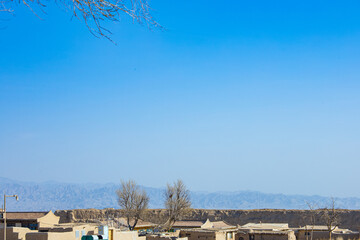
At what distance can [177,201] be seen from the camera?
182 feet

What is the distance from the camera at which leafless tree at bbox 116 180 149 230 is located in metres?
53.1

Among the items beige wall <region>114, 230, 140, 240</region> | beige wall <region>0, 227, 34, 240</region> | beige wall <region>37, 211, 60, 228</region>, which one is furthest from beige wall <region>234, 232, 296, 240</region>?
beige wall <region>37, 211, 60, 228</region>

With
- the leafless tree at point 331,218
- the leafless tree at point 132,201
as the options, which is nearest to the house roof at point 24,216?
the leafless tree at point 132,201

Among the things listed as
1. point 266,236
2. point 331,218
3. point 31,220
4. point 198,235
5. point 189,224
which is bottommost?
point 189,224

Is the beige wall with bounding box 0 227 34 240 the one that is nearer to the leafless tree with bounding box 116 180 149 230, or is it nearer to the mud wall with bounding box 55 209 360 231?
the leafless tree with bounding box 116 180 149 230

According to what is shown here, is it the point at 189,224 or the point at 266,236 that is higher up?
the point at 266,236

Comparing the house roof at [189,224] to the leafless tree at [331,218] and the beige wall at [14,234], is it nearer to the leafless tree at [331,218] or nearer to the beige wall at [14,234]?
the leafless tree at [331,218]

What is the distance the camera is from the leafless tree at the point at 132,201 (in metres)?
53.1

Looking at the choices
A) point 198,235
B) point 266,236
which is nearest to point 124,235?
point 198,235

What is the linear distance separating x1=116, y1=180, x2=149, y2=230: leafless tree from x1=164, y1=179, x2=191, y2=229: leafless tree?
9.35ft

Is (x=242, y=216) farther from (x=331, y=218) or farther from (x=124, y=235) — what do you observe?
(x=124, y=235)

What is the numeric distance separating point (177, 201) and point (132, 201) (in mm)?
5186

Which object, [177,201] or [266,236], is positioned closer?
[266,236]

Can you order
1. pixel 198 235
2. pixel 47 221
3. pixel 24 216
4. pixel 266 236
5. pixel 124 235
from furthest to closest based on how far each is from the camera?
pixel 24 216, pixel 47 221, pixel 266 236, pixel 198 235, pixel 124 235
